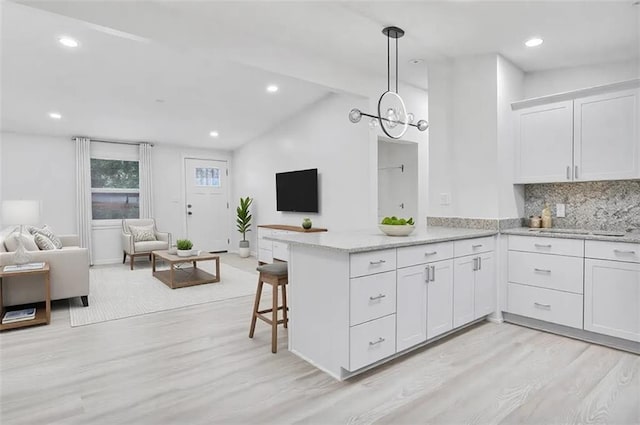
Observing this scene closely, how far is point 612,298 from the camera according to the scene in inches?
110

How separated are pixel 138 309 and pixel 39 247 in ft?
4.51

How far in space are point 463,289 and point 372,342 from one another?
1124 mm

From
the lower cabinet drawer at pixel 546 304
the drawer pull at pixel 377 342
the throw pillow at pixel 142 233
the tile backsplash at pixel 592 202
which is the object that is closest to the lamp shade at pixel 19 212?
the throw pillow at pixel 142 233

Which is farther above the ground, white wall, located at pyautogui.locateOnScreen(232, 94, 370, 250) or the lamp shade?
white wall, located at pyautogui.locateOnScreen(232, 94, 370, 250)

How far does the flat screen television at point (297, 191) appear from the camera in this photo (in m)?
5.78

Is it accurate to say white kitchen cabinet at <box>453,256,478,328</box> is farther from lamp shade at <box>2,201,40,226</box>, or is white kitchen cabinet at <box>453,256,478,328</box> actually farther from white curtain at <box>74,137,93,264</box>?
white curtain at <box>74,137,93,264</box>

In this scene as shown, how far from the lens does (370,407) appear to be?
2.03 metres

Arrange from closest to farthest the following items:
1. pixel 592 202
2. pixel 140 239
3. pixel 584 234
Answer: pixel 584 234
pixel 592 202
pixel 140 239

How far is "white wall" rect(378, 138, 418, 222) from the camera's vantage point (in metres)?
5.81

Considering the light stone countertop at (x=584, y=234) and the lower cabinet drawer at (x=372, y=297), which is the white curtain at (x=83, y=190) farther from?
the light stone countertop at (x=584, y=234)

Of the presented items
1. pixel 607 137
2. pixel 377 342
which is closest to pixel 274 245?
pixel 377 342

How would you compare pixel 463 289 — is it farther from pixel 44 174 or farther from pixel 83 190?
pixel 44 174

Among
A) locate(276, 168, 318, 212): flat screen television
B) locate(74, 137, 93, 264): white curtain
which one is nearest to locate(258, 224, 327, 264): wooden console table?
locate(276, 168, 318, 212): flat screen television

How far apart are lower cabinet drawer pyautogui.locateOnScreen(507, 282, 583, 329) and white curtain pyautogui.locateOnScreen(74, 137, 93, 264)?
22.3 feet
